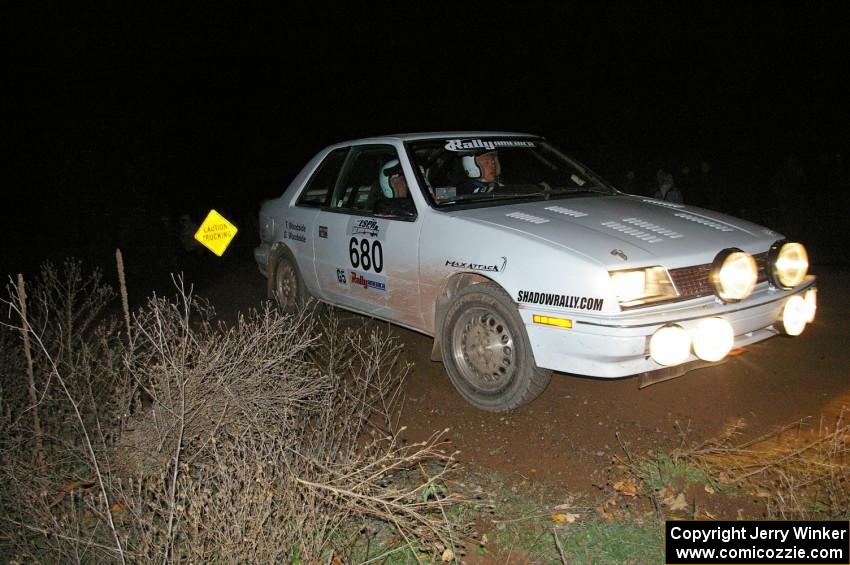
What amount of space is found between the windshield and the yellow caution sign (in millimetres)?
1835

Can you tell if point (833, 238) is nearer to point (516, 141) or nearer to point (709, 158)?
point (516, 141)

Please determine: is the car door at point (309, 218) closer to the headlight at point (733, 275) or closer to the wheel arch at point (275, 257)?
the wheel arch at point (275, 257)

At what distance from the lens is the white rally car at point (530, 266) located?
380cm

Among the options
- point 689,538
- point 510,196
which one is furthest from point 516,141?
point 689,538

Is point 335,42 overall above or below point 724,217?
above

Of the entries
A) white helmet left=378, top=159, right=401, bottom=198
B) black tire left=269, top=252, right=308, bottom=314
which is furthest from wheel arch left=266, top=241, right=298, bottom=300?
white helmet left=378, top=159, right=401, bottom=198

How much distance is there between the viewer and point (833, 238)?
11.0 metres

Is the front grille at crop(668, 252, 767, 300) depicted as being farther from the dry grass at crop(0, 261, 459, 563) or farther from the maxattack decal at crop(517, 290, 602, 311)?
the dry grass at crop(0, 261, 459, 563)

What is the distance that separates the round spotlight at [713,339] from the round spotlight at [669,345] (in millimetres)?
72

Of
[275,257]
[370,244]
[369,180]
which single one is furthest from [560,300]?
[275,257]

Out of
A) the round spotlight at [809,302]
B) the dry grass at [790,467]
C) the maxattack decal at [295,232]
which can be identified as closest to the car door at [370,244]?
the maxattack decal at [295,232]

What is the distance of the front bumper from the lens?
3.72 m

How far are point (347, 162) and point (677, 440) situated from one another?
321cm

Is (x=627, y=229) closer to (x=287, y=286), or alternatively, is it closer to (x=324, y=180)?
(x=324, y=180)
